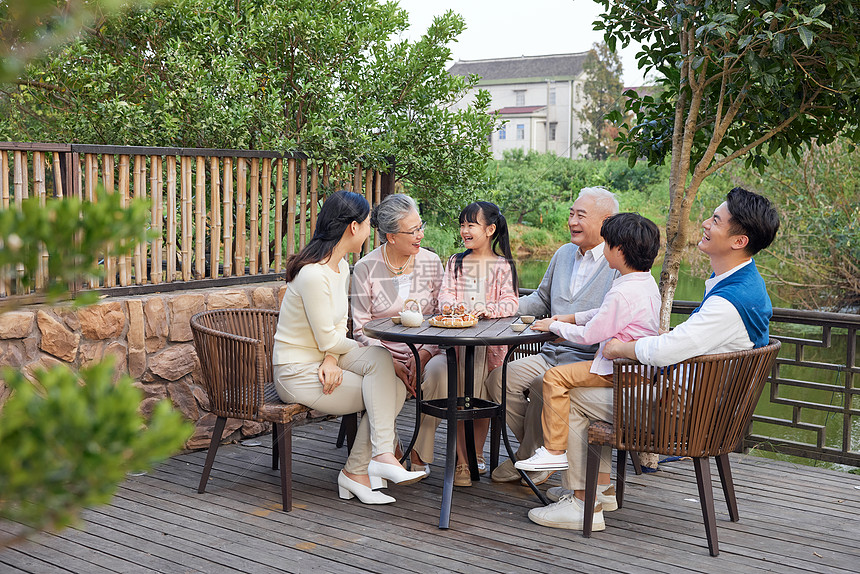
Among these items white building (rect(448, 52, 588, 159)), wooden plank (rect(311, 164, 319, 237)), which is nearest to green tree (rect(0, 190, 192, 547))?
wooden plank (rect(311, 164, 319, 237))

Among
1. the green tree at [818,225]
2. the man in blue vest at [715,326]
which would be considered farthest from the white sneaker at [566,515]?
the green tree at [818,225]

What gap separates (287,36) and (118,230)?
441 cm

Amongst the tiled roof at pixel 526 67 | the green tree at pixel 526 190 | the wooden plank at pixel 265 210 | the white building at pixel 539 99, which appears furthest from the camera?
the tiled roof at pixel 526 67

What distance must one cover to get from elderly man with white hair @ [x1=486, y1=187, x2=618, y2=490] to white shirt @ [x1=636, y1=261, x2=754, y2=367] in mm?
655

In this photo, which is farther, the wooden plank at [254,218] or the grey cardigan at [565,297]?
the wooden plank at [254,218]

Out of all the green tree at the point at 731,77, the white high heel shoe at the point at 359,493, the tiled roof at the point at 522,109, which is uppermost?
the tiled roof at the point at 522,109

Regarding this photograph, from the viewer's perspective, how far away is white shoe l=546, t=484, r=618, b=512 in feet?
10.6

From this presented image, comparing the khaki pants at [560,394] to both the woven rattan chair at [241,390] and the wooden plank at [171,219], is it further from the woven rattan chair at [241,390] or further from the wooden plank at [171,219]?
the wooden plank at [171,219]

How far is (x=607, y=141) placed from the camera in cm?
2798

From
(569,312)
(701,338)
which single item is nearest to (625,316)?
(701,338)

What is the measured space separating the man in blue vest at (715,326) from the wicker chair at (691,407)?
0.07 meters

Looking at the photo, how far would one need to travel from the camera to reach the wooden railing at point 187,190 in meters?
3.63

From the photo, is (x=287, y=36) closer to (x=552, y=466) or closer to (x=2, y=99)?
(x=552, y=466)

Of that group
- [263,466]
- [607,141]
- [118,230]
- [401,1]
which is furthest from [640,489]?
[607,141]
